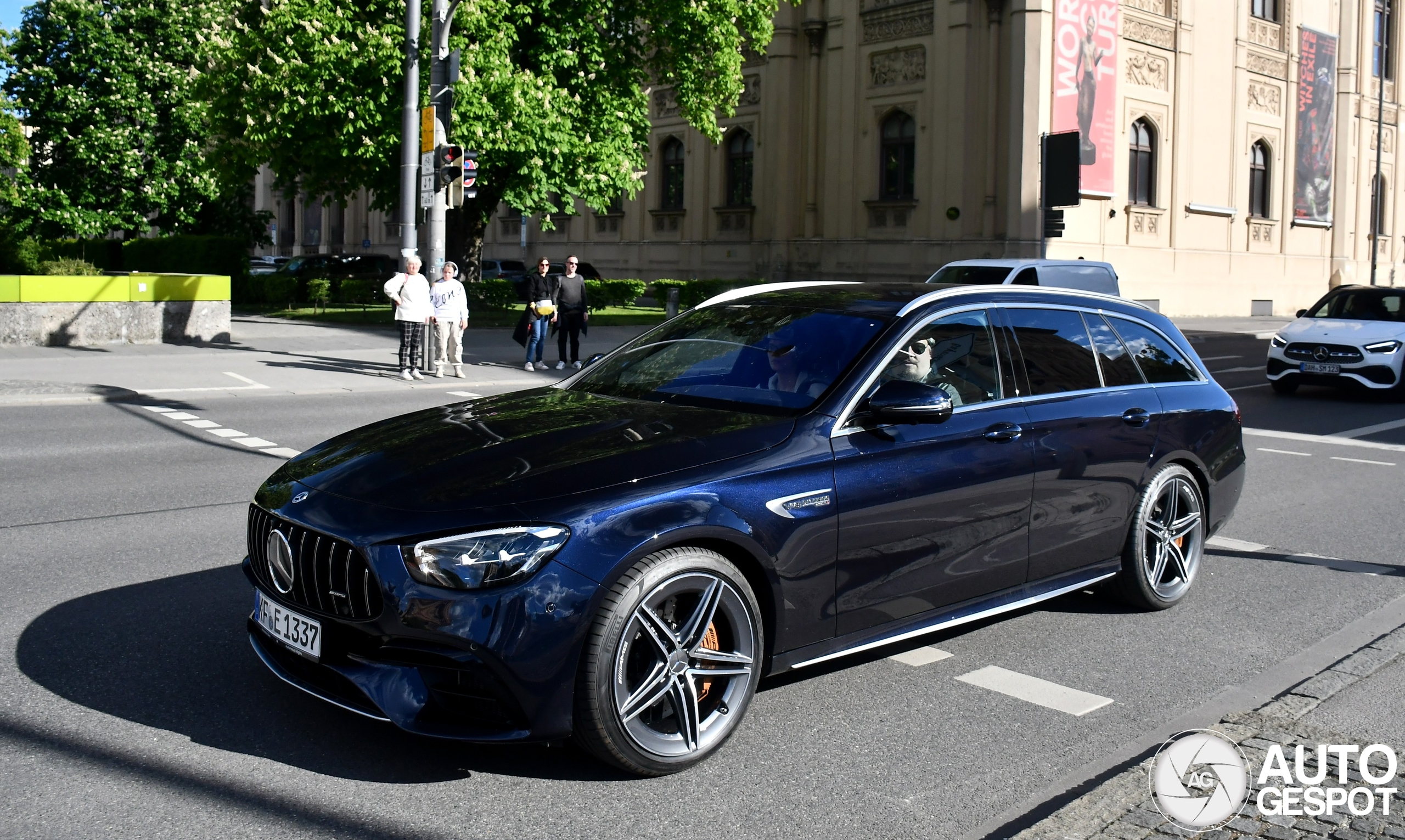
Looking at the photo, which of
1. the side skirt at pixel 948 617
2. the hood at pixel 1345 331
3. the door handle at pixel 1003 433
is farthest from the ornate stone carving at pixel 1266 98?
the door handle at pixel 1003 433

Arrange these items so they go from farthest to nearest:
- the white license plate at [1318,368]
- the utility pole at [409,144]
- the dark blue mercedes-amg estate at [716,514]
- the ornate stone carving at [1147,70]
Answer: the ornate stone carving at [1147,70] < the utility pole at [409,144] < the white license plate at [1318,368] < the dark blue mercedes-amg estate at [716,514]

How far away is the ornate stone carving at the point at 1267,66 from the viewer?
4225cm

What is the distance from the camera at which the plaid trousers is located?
1880cm

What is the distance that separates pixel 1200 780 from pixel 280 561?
3.11m

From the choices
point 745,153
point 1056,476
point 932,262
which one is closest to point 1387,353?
point 1056,476

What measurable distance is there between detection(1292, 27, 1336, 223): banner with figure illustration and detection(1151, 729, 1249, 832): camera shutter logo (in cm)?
4488

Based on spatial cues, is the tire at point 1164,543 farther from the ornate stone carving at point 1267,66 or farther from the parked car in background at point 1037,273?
the ornate stone carving at point 1267,66

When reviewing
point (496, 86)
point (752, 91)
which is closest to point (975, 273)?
point (496, 86)

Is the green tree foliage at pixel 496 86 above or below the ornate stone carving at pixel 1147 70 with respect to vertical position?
below

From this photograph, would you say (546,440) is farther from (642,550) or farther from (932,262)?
(932,262)

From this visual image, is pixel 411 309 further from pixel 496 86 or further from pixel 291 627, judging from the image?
pixel 291 627

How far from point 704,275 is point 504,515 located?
40.0 metres

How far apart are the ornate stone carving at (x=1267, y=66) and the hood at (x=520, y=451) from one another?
42518 millimetres

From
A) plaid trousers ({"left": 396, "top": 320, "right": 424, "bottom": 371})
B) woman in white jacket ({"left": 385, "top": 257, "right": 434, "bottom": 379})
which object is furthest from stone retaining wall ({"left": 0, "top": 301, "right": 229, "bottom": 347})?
plaid trousers ({"left": 396, "top": 320, "right": 424, "bottom": 371})
